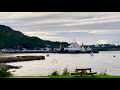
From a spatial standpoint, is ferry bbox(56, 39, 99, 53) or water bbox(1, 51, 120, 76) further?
ferry bbox(56, 39, 99, 53)

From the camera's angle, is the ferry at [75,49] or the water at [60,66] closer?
the water at [60,66]

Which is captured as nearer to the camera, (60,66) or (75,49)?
(60,66)
